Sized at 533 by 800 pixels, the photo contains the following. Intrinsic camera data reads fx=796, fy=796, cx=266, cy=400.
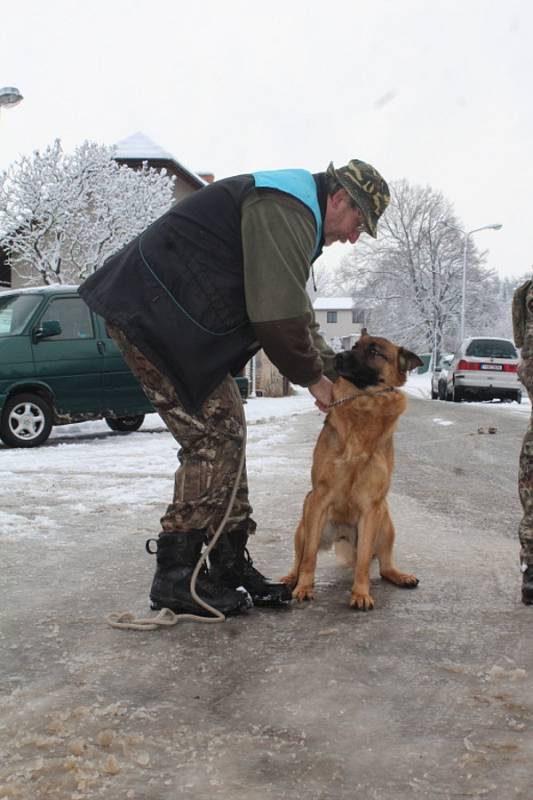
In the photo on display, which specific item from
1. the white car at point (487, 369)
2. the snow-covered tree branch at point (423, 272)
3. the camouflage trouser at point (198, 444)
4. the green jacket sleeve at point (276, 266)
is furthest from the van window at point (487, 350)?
the snow-covered tree branch at point (423, 272)

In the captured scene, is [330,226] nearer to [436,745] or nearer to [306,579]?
[306,579]

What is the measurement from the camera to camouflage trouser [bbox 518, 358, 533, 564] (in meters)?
3.57

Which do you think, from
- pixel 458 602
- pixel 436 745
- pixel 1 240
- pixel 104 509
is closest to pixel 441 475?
pixel 104 509

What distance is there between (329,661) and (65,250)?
25699mm

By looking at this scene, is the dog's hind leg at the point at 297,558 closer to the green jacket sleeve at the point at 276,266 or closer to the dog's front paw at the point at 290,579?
the dog's front paw at the point at 290,579

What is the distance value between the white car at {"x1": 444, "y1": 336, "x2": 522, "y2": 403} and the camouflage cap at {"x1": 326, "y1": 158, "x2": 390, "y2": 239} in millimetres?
17452

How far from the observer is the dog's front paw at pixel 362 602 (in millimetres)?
3324

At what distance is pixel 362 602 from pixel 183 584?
2.49ft

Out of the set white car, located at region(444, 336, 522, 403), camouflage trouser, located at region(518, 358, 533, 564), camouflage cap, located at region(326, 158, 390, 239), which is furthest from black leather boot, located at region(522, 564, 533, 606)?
white car, located at region(444, 336, 522, 403)

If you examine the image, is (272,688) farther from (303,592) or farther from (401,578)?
(401,578)

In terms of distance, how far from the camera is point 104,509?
17.6 ft

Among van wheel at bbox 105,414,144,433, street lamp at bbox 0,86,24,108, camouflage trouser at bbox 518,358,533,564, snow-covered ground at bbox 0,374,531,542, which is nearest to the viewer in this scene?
camouflage trouser at bbox 518,358,533,564

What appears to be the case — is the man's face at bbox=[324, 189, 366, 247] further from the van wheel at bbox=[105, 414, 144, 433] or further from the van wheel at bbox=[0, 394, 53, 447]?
the van wheel at bbox=[105, 414, 144, 433]

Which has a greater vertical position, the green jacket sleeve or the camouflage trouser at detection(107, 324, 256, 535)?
the green jacket sleeve
